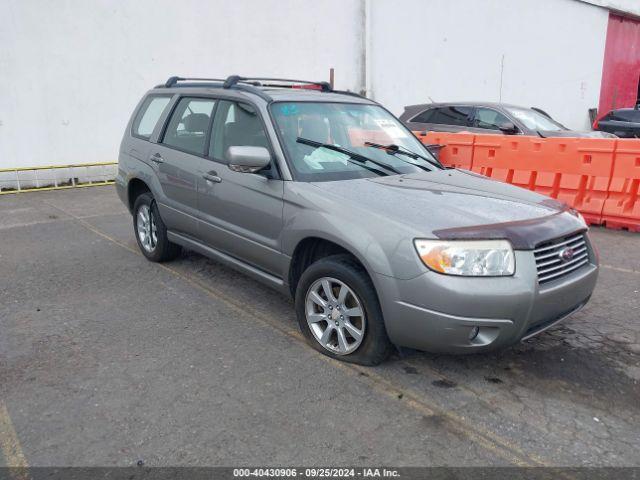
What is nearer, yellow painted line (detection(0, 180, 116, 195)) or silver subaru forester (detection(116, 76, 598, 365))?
silver subaru forester (detection(116, 76, 598, 365))

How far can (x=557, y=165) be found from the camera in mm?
7664

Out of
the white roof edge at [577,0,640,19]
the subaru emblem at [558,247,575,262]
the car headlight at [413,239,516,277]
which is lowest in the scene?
the subaru emblem at [558,247,575,262]

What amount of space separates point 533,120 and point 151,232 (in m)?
7.03

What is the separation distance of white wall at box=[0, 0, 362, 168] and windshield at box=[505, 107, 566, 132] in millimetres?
6093

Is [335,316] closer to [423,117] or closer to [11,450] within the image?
[11,450]

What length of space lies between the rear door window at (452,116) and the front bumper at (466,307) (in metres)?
7.21

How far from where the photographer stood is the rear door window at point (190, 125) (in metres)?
4.73

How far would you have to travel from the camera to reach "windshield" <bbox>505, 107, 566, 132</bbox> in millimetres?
9375

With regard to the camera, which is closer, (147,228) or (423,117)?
(147,228)

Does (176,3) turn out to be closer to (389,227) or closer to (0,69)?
(0,69)

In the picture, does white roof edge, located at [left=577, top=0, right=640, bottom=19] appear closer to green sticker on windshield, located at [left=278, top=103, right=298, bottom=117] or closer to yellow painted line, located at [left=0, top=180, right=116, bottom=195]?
yellow painted line, located at [left=0, top=180, right=116, bottom=195]

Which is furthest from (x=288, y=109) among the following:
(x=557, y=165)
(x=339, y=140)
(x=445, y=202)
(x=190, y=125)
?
(x=557, y=165)

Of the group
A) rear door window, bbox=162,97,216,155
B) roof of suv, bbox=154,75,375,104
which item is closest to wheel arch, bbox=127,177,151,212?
rear door window, bbox=162,97,216,155

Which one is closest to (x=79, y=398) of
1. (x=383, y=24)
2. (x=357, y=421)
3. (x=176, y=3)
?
(x=357, y=421)
